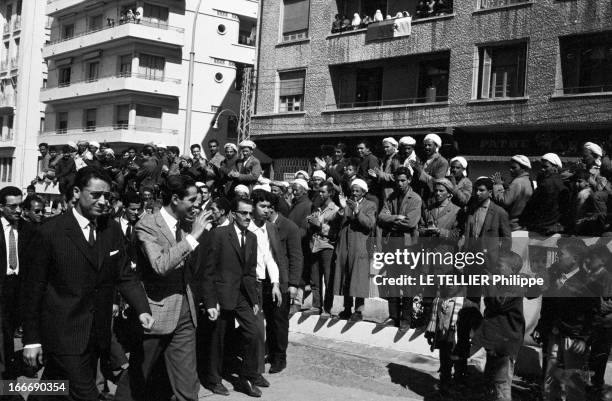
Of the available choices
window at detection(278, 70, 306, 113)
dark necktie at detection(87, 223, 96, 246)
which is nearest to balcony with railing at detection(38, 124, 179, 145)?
window at detection(278, 70, 306, 113)

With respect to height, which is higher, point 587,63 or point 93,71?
point 93,71

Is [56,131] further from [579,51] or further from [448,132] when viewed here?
[579,51]

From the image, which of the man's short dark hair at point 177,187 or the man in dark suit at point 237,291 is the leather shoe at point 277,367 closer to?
the man in dark suit at point 237,291

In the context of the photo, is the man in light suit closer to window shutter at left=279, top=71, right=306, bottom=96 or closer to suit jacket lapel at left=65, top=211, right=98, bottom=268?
suit jacket lapel at left=65, top=211, right=98, bottom=268

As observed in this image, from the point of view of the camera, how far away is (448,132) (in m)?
21.6

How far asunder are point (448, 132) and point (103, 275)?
17944mm

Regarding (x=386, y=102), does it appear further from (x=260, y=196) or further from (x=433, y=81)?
(x=260, y=196)

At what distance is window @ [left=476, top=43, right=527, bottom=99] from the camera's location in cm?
2080

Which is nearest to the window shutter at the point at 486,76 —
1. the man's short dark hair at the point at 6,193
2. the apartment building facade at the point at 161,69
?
the man's short dark hair at the point at 6,193

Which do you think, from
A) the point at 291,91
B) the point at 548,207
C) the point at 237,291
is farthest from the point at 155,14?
the point at 237,291

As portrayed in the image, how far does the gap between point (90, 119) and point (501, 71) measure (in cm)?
3034

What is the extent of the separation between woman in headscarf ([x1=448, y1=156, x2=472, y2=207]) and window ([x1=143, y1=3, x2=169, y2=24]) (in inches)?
1339

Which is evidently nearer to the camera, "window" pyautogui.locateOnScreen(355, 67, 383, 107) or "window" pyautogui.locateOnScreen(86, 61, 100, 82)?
"window" pyautogui.locateOnScreen(355, 67, 383, 107)

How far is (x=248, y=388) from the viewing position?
7.05 meters
